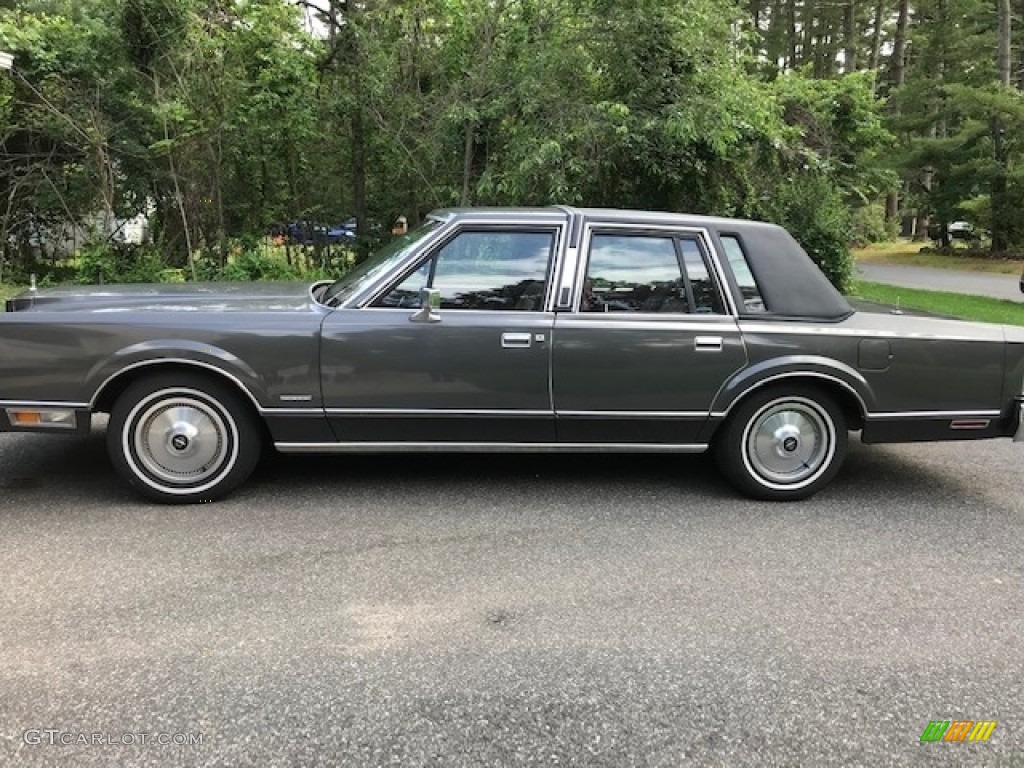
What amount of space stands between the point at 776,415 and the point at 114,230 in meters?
10.5

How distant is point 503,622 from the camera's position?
314 cm

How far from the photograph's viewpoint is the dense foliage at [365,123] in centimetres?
966

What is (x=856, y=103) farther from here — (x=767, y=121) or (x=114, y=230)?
(x=114, y=230)

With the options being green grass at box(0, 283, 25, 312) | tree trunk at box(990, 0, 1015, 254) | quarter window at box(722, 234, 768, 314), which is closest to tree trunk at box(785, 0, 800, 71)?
tree trunk at box(990, 0, 1015, 254)

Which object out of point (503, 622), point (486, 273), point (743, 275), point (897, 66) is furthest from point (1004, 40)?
point (503, 622)

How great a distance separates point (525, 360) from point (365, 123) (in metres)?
8.09

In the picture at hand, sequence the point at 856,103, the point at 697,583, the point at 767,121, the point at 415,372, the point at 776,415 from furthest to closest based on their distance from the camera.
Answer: the point at 856,103 → the point at 767,121 → the point at 776,415 → the point at 415,372 → the point at 697,583

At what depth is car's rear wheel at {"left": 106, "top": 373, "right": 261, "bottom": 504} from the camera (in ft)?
13.6

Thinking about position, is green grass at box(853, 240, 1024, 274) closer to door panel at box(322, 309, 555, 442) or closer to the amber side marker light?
door panel at box(322, 309, 555, 442)

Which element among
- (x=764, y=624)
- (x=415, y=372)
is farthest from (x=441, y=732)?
(x=415, y=372)

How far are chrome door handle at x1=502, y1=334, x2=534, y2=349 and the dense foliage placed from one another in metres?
5.40

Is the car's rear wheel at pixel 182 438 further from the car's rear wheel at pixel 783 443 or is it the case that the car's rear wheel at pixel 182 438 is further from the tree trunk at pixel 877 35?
the tree trunk at pixel 877 35

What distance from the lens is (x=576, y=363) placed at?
14.1 feet

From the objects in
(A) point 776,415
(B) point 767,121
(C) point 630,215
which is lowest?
(A) point 776,415
